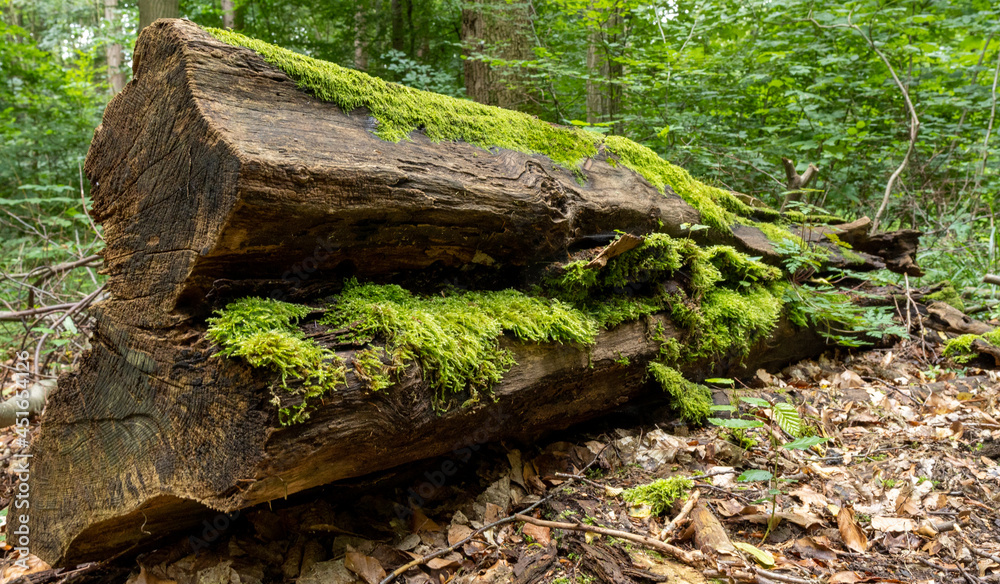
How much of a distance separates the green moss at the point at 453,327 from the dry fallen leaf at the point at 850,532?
130 centimetres

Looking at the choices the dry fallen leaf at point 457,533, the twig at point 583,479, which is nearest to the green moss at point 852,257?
the twig at point 583,479

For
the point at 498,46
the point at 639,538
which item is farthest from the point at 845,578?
the point at 498,46

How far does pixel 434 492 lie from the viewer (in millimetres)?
2650

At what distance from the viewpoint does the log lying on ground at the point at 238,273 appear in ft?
5.79

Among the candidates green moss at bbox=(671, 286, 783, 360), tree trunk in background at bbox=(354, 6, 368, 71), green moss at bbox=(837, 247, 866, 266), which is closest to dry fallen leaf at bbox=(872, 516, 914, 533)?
green moss at bbox=(671, 286, 783, 360)

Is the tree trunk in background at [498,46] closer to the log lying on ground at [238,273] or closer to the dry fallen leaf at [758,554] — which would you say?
the log lying on ground at [238,273]

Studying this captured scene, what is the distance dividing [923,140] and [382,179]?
8850 mm

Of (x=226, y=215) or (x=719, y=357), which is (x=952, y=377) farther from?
(x=226, y=215)

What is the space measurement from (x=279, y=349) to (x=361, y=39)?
869 cm

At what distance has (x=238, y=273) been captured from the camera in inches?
78.2

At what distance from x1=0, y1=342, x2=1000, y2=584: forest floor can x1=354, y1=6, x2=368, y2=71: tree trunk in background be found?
8075 mm

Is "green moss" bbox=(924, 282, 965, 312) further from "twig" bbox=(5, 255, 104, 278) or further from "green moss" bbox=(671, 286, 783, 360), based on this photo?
"twig" bbox=(5, 255, 104, 278)

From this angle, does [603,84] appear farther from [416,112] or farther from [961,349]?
[416,112]

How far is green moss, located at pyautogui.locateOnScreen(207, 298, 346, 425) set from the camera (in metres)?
1.64
